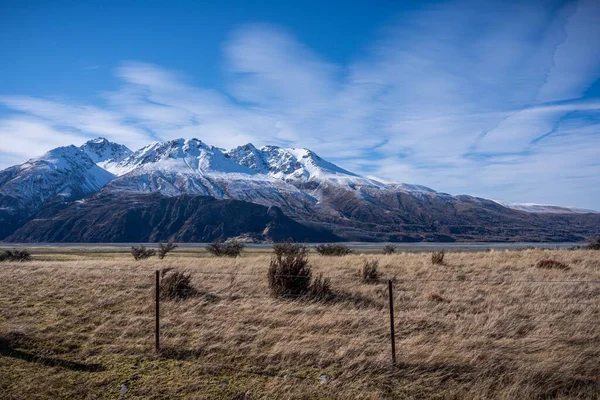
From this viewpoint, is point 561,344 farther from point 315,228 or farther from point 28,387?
point 315,228

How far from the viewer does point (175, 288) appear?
13.8 m

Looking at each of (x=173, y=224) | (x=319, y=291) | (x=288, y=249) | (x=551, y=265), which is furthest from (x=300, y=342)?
(x=173, y=224)

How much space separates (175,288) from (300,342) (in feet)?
19.2

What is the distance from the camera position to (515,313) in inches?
460

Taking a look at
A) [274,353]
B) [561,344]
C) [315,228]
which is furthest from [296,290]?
[315,228]

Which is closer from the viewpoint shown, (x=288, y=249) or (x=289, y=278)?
(x=289, y=278)

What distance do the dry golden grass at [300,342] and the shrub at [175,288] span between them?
14.9 inches

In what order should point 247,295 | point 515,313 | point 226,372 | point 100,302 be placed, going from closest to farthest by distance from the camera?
point 226,372, point 515,313, point 100,302, point 247,295

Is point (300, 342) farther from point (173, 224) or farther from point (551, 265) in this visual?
point (173, 224)

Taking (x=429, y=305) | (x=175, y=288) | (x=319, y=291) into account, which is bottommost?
(x=429, y=305)

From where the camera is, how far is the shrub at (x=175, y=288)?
1373 centimetres

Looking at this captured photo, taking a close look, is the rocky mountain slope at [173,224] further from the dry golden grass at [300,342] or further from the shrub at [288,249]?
the dry golden grass at [300,342]

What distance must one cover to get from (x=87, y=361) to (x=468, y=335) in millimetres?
8290

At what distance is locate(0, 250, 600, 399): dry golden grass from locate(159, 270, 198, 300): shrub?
1.25 ft
